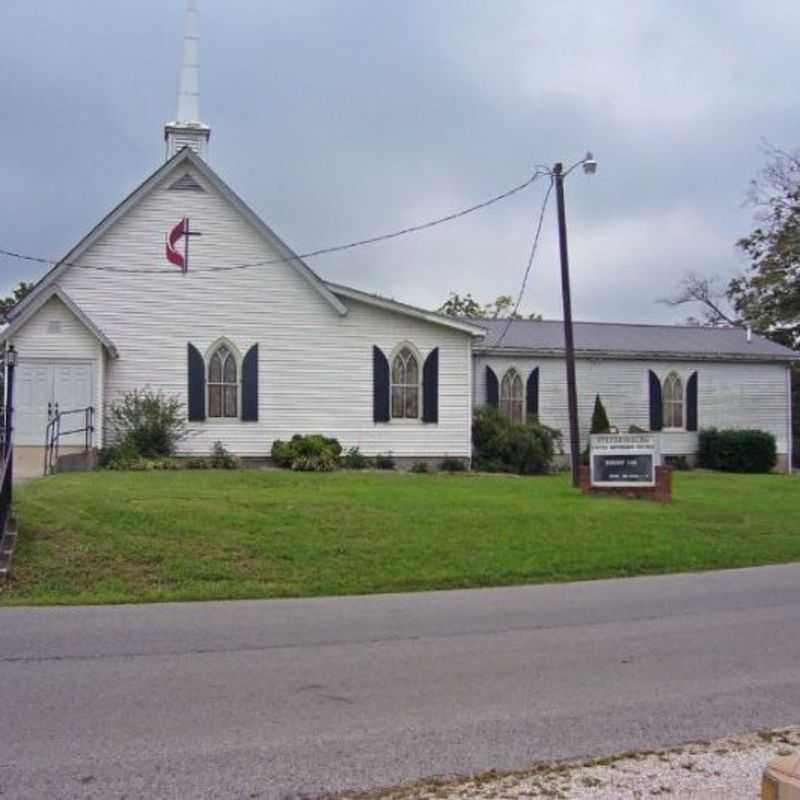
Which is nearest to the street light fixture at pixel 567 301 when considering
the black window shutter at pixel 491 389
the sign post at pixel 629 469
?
the sign post at pixel 629 469

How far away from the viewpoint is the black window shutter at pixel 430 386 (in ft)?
87.5

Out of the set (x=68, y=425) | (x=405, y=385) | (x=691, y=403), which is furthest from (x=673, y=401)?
(x=68, y=425)

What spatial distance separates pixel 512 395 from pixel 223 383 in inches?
362

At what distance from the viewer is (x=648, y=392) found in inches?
1266

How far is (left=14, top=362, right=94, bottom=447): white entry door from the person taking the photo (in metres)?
23.6

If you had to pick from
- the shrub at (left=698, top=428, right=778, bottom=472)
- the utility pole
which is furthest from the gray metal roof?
the utility pole

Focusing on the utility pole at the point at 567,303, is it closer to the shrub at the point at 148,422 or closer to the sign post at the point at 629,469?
the sign post at the point at 629,469

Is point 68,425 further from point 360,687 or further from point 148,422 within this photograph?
point 360,687

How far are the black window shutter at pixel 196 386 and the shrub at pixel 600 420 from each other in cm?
1195

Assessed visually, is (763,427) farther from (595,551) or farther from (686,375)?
(595,551)

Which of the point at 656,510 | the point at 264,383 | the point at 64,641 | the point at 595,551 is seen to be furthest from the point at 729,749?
the point at 264,383

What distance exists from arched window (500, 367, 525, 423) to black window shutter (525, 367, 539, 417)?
0.60 feet

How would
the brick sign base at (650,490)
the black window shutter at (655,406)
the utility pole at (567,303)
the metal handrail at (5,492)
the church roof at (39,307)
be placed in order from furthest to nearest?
the black window shutter at (655,406) → the church roof at (39,307) → the utility pole at (567,303) → the brick sign base at (650,490) → the metal handrail at (5,492)

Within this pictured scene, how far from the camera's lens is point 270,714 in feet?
20.8
